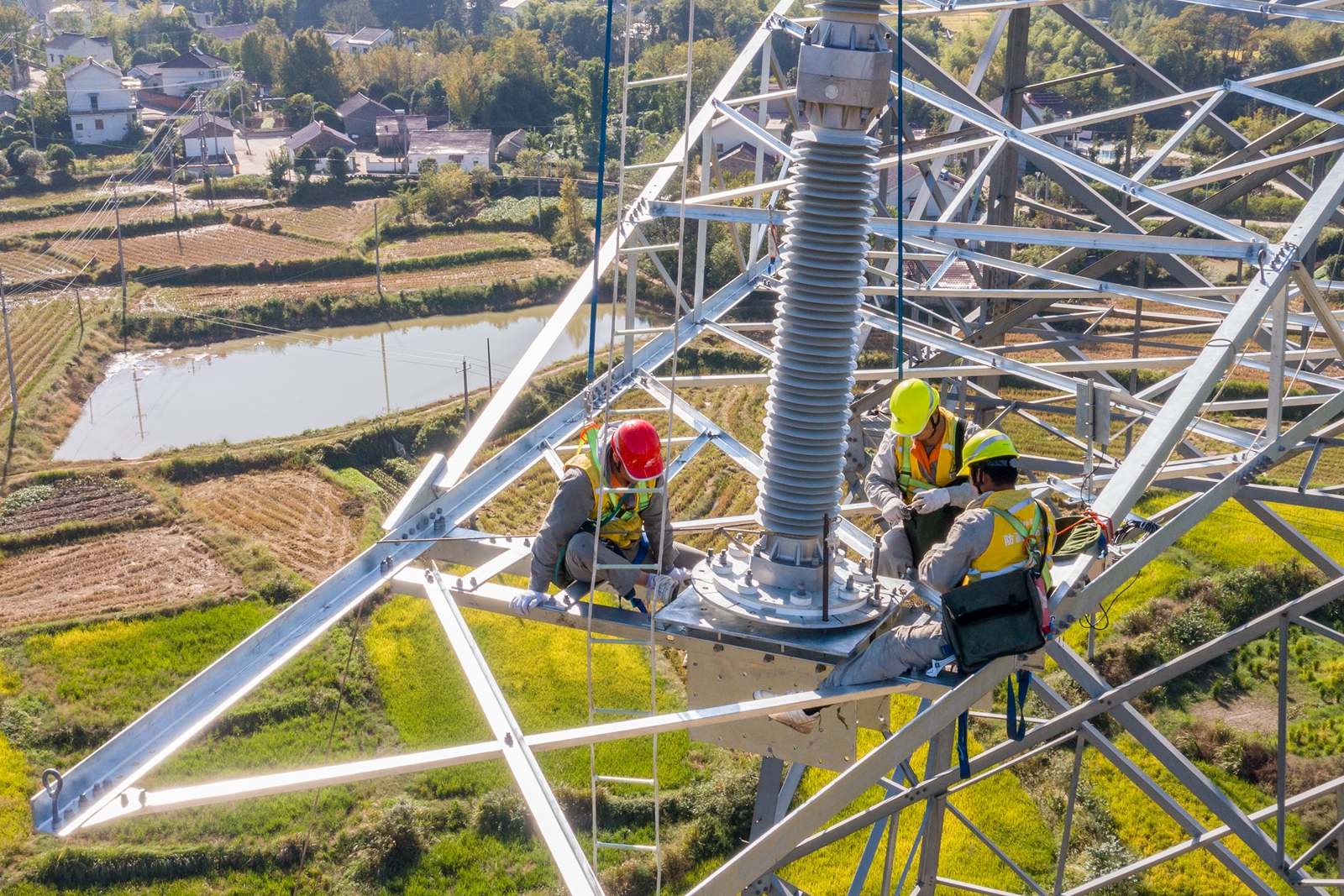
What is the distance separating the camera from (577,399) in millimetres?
7738

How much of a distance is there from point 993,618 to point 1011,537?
0.56 metres

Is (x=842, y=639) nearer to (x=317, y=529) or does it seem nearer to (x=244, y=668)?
(x=244, y=668)

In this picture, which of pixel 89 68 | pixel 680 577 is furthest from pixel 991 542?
pixel 89 68

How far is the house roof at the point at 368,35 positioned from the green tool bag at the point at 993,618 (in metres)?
80.8

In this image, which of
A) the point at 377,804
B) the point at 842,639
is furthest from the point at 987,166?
the point at 377,804

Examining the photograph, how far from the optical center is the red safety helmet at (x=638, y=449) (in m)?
6.05

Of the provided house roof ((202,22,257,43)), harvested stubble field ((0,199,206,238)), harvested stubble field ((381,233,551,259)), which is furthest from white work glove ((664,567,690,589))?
house roof ((202,22,257,43))

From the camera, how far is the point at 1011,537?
5.17 metres

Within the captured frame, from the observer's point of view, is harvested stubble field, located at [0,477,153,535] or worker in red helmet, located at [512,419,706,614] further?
harvested stubble field, located at [0,477,153,535]

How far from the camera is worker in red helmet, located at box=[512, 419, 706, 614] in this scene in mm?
5852

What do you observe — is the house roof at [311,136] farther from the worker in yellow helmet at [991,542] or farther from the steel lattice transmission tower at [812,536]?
the worker in yellow helmet at [991,542]

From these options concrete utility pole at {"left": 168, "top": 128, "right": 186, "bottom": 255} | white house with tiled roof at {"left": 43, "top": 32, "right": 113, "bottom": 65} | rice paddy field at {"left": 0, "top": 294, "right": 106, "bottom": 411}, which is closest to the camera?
rice paddy field at {"left": 0, "top": 294, "right": 106, "bottom": 411}

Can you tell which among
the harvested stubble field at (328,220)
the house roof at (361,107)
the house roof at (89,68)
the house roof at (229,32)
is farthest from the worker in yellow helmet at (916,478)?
the house roof at (229,32)

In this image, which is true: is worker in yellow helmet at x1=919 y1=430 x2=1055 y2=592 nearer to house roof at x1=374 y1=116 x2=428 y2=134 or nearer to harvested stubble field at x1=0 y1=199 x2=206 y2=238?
harvested stubble field at x1=0 y1=199 x2=206 y2=238
